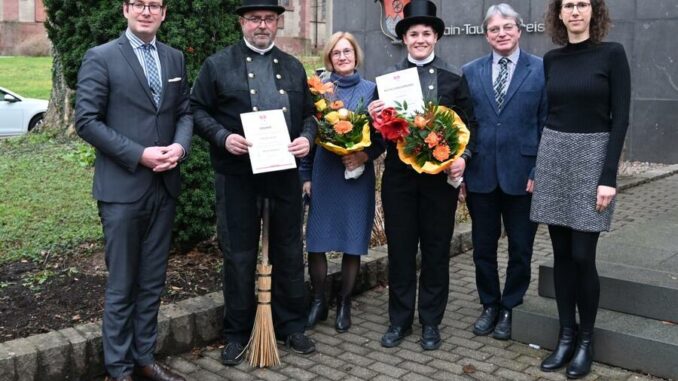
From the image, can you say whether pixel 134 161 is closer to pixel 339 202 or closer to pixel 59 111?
pixel 339 202

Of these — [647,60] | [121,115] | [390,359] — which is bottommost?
[390,359]

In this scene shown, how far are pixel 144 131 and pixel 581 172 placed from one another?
2.38 meters

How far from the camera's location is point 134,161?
3990mm

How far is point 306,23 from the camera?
48.8m

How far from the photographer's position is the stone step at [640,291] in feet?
15.7

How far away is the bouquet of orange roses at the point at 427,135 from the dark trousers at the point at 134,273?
1365 mm

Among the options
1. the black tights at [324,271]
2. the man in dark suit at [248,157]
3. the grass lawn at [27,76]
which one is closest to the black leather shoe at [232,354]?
the man in dark suit at [248,157]

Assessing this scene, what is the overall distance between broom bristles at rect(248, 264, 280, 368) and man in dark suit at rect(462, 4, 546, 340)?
146 cm

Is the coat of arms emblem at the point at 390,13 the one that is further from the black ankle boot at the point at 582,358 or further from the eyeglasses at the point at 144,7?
the eyeglasses at the point at 144,7

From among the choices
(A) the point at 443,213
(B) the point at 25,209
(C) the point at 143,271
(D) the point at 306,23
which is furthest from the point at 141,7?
(D) the point at 306,23

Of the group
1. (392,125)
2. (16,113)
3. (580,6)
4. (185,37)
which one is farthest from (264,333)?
(16,113)

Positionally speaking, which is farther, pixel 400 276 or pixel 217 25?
pixel 217 25

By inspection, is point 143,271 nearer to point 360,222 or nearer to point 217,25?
point 360,222

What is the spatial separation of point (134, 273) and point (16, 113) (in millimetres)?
15120
